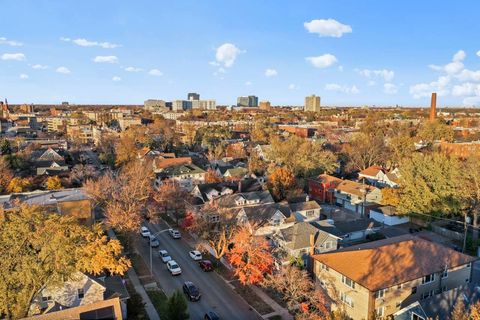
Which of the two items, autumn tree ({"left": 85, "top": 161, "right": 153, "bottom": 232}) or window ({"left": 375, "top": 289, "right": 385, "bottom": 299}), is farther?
autumn tree ({"left": 85, "top": 161, "right": 153, "bottom": 232})

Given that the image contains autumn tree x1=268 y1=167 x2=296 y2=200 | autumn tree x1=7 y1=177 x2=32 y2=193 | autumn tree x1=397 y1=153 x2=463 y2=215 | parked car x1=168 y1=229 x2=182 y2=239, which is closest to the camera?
parked car x1=168 y1=229 x2=182 y2=239

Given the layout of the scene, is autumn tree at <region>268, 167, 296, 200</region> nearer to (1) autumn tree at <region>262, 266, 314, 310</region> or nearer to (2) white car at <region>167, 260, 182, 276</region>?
(2) white car at <region>167, 260, 182, 276</region>

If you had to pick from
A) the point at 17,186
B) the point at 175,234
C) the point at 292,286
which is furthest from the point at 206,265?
the point at 17,186

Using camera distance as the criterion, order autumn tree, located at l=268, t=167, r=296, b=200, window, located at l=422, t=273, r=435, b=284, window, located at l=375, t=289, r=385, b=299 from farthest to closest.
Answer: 1. autumn tree, located at l=268, t=167, r=296, b=200
2. window, located at l=422, t=273, r=435, b=284
3. window, located at l=375, t=289, r=385, b=299

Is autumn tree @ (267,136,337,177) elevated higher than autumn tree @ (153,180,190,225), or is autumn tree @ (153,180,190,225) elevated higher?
autumn tree @ (267,136,337,177)

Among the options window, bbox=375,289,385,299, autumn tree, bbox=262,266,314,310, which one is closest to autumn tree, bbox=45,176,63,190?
autumn tree, bbox=262,266,314,310

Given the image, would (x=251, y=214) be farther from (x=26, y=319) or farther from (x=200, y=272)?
(x=26, y=319)

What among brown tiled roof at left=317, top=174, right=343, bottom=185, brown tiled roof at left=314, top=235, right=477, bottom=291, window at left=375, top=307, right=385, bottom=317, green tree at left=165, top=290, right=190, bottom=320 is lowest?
window at left=375, top=307, right=385, bottom=317
